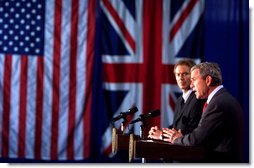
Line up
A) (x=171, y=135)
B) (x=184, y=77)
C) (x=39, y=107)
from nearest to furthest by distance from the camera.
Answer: (x=171, y=135), (x=184, y=77), (x=39, y=107)

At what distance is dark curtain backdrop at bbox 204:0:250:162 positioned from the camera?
627 cm

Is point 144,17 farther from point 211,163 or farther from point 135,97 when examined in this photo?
point 211,163

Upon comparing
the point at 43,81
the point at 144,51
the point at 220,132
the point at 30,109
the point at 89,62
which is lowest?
the point at 30,109

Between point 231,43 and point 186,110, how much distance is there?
9.84ft

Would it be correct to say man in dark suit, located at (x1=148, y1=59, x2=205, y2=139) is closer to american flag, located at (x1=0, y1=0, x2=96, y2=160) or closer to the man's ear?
the man's ear

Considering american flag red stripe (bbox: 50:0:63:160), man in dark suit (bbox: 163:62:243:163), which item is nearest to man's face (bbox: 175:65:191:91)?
man in dark suit (bbox: 163:62:243:163)

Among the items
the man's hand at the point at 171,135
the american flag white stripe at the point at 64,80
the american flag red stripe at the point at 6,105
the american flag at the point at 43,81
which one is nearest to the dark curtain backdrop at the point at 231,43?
the american flag at the point at 43,81

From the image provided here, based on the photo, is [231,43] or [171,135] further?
[231,43]

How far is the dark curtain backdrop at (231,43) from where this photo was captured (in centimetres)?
627

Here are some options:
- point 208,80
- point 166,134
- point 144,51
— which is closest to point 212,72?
point 208,80

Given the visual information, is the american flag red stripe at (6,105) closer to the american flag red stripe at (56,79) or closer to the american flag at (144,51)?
the american flag red stripe at (56,79)

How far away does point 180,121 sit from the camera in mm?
3547

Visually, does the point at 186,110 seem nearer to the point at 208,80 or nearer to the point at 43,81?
the point at 208,80

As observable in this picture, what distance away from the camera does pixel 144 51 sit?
6.32 metres
